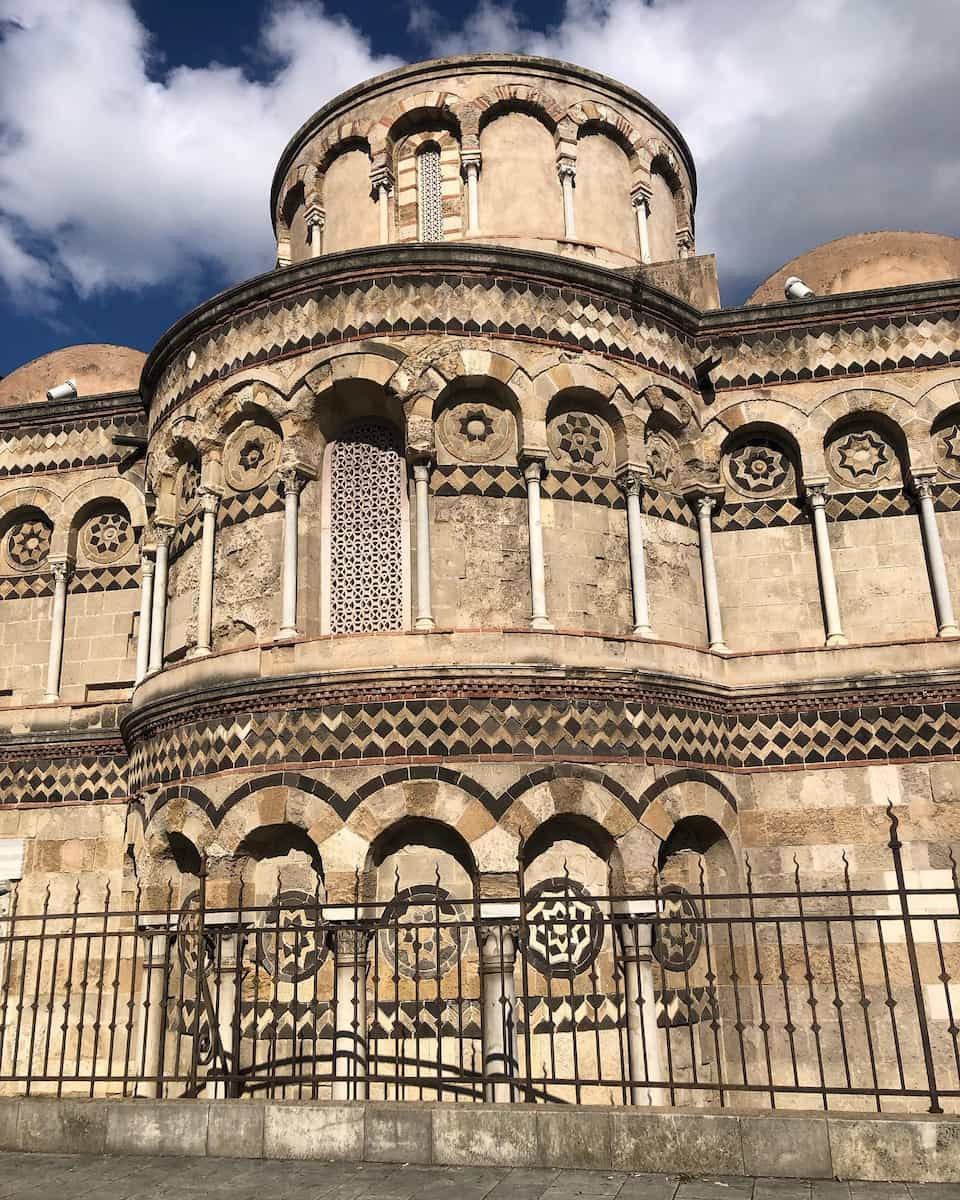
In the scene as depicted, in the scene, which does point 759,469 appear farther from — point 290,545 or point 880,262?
point 290,545

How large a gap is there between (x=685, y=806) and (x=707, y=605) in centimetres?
264

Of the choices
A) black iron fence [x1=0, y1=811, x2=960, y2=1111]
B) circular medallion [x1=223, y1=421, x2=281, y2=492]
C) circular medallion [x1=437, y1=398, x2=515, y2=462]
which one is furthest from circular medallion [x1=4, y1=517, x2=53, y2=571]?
circular medallion [x1=437, y1=398, x2=515, y2=462]

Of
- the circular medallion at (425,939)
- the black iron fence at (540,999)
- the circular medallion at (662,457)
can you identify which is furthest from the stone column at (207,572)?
the circular medallion at (662,457)

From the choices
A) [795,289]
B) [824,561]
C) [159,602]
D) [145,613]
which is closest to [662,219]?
[795,289]

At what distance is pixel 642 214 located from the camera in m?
15.9

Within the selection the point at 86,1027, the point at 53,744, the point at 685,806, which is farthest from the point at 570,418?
the point at 86,1027

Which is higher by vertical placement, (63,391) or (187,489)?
(63,391)

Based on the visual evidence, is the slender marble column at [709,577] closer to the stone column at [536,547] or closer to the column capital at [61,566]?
the stone column at [536,547]

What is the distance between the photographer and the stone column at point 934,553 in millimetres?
12125

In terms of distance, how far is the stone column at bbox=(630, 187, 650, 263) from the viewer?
51.6 feet

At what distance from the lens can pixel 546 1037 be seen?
390 inches

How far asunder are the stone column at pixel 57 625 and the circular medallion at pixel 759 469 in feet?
29.5

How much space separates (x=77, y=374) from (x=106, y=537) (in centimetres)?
422

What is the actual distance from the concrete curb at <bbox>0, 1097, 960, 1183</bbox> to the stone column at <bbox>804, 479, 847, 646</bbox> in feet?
23.0
